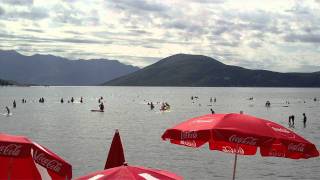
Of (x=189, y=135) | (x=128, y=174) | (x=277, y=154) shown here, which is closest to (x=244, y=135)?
(x=189, y=135)

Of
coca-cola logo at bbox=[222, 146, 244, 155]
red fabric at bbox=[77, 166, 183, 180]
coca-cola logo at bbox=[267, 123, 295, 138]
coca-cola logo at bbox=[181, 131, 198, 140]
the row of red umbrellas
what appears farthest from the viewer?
coca-cola logo at bbox=[222, 146, 244, 155]

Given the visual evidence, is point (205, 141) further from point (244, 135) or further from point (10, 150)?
point (10, 150)

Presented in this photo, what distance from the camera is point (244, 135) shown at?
433 inches

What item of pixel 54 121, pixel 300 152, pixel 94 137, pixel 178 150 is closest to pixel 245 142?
pixel 300 152

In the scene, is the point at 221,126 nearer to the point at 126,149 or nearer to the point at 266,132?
the point at 266,132

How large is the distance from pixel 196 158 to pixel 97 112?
7101 centimetres

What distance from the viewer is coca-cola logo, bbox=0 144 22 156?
10.4m

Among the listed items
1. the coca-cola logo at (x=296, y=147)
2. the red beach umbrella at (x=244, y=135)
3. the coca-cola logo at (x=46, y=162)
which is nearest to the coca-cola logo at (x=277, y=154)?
the red beach umbrella at (x=244, y=135)

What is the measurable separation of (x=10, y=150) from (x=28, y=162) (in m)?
1.70

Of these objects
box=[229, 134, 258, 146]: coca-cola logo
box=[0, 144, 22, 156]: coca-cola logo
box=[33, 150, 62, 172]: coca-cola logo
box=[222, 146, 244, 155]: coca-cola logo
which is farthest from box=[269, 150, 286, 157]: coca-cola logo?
box=[0, 144, 22, 156]: coca-cola logo

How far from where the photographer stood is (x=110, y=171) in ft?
30.8

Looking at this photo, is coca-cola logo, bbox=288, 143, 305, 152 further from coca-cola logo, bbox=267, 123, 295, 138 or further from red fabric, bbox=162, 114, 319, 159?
coca-cola logo, bbox=267, 123, 295, 138

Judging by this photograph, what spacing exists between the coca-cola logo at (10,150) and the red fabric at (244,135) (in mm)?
3455

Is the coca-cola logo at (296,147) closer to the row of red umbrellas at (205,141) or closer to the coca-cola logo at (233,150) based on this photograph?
the row of red umbrellas at (205,141)
